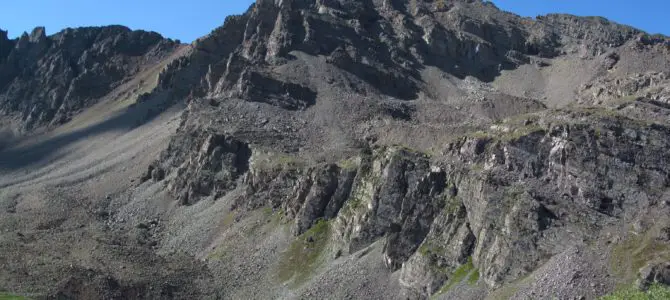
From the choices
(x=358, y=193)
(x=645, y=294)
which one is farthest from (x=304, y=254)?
(x=645, y=294)

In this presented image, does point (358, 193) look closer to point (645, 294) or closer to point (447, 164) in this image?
point (447, 164)

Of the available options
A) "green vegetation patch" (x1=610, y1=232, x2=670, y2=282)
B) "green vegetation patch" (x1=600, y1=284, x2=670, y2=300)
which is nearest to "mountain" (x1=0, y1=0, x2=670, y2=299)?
"green vegetation patch" (x1=610, y1=232, x2=670, y2=282)

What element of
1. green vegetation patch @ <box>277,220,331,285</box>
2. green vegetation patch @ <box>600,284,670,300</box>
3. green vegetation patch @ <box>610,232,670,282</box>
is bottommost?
green vegetation patch @ <box>277,220,331,285</box>

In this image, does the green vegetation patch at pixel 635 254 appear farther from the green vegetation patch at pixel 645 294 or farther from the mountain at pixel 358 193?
the green vegetation patch at pixel 645 294

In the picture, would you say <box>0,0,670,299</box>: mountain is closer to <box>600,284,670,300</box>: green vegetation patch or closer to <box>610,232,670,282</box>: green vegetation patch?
<box>610,232,670,282</box>: green vegetation patch

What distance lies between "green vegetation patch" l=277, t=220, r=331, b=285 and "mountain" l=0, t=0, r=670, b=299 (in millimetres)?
292

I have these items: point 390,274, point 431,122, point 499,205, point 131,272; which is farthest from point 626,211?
point 431,122

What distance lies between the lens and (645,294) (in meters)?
54.5

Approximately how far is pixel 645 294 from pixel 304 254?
164ft

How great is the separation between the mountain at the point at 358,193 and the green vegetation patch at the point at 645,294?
350cm

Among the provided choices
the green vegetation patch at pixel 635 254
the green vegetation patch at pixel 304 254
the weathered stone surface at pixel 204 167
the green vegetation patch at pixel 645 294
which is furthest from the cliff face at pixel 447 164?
the green vegetation patch at pixel 645 294

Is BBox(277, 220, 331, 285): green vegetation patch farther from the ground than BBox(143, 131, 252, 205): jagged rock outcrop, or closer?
closer

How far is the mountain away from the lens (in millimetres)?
75312

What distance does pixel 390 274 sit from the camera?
278 ft
